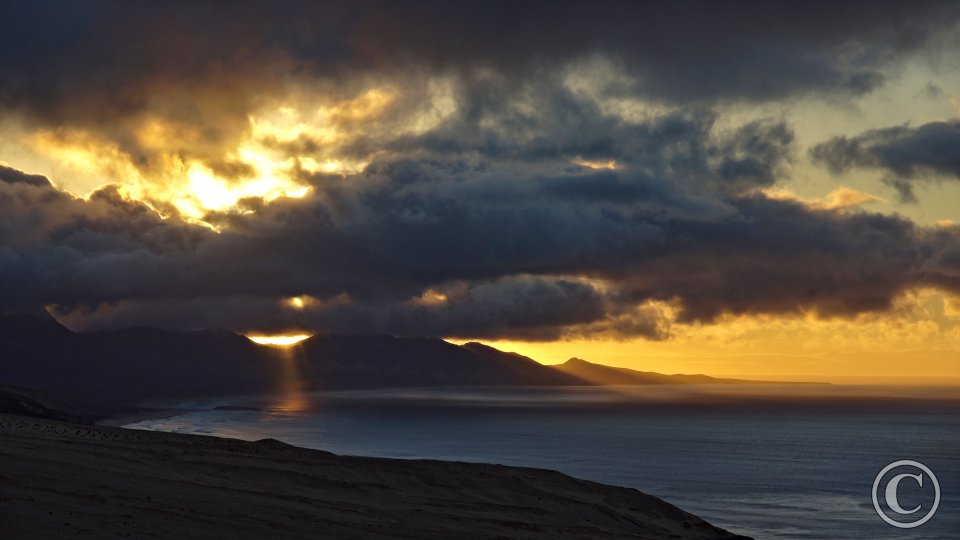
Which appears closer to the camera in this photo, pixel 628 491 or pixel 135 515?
pixel 135 515

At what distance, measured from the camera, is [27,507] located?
4453 centimetres

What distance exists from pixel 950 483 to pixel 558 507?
85696mm

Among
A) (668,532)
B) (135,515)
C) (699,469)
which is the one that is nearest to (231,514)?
(135,515)

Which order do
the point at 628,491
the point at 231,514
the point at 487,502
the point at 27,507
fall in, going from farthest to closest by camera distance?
the point at 628,491 < the point at 487,502 < the point at 231,514 < the point at 27,507

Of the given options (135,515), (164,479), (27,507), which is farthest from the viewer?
(164,479)

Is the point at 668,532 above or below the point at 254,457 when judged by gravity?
below

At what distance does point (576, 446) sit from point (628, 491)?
112m

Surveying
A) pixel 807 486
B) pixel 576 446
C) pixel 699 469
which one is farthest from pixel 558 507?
pixel 576 446

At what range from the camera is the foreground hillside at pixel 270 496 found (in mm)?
47062

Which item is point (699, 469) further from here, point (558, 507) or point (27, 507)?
point (27, 507)

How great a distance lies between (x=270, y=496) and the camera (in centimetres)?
5981

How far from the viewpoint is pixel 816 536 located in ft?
287

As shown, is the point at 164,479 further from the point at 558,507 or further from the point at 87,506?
the point at 558,507

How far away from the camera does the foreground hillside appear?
154ft
